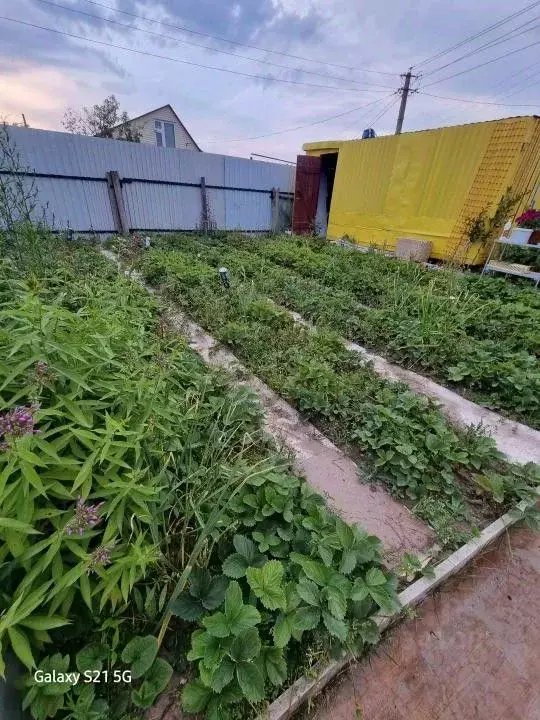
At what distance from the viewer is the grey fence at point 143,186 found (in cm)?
641

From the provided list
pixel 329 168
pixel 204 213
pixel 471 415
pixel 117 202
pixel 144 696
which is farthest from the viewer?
pixel 329 168

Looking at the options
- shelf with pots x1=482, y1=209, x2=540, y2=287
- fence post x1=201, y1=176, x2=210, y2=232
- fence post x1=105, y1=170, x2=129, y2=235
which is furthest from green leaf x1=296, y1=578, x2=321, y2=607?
fence post x1=201, y1=176, x2=210, y2=232

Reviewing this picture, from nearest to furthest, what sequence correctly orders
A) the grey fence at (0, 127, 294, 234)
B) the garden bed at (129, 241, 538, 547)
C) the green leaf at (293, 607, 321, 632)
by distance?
the green leaf at (293, 607, 321, 632) → the garden bed at (129, 241, 538, 547) → the grey fence at (0, 127, 294, 234)

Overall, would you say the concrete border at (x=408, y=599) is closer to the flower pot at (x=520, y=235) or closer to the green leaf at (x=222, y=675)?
the green leaf at (x=222, y=675)

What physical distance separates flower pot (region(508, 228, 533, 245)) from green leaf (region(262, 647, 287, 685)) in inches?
263

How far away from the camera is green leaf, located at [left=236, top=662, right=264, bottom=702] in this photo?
96 cm

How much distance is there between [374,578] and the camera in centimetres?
126

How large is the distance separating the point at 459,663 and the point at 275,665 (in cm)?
77

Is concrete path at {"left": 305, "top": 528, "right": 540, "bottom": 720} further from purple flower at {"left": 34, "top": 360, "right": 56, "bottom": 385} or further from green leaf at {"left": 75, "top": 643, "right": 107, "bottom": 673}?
purple flower at {"left": 34, "top": 360, "right": 56, "bottom": 385}

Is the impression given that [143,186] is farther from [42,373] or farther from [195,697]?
[195,697]

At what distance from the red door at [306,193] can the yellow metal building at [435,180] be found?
800 mm

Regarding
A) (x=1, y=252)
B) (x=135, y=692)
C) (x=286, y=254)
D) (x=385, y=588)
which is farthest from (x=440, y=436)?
(x=286, y=254)

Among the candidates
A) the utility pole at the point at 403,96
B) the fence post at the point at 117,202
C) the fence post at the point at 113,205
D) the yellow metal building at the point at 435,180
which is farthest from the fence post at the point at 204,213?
the utility pole at the point at 403,96

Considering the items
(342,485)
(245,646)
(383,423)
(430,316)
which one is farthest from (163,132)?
(245,646)
